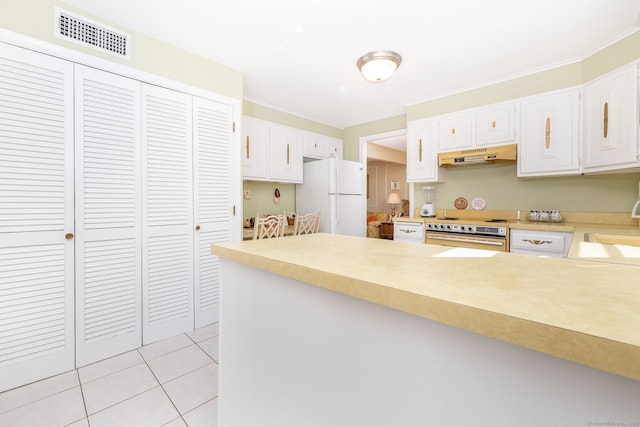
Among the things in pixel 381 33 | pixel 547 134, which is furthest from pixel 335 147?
pixel 547 134

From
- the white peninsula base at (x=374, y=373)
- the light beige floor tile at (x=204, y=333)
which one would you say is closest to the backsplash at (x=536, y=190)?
the light beige floor tile at (x=204, y=333)

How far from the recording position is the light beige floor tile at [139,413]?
149cm

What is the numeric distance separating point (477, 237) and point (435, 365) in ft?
8.93

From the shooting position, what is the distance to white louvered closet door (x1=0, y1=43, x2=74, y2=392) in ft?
5.68

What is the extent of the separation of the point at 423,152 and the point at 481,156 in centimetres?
74

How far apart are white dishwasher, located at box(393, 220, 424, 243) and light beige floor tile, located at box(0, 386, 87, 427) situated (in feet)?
10.1

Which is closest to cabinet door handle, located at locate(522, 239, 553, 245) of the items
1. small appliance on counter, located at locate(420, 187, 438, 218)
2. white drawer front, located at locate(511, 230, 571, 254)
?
white drawer front, located at locate(511, 230, 571, 254)

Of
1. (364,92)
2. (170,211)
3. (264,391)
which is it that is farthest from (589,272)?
(364,92)

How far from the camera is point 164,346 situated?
2.28 metres

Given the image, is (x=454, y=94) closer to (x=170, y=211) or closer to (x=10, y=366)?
(x=170, y=211)

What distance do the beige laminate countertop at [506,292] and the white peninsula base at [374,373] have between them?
81 mm

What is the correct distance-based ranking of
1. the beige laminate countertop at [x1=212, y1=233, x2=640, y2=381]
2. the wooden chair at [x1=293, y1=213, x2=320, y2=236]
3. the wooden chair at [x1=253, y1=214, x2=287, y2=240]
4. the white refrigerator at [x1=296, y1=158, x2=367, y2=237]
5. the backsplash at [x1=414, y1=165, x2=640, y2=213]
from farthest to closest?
the white refrigerator at [x1=296, y1=158, x2=367, y2=237]
the wooden chair at [x1=293, y1=213, x2=320, y2=236]
the wooden chair at [x1=253, y1=214, x2=287, y2=240]
the backsplash at [x1=414, y1=165, x2=640, y2=213]
the beige laminate countertop at [x1=212, y1=233, x2=640, y2=381]

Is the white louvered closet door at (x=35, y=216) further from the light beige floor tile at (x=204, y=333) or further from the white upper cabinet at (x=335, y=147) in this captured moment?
the white upper cabinet at (x=335, y=147)

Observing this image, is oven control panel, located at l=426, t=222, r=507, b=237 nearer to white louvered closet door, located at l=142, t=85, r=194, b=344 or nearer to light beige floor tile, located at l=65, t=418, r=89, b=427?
white louvered closet door, located at l=142, t=85, r=194, b=344
